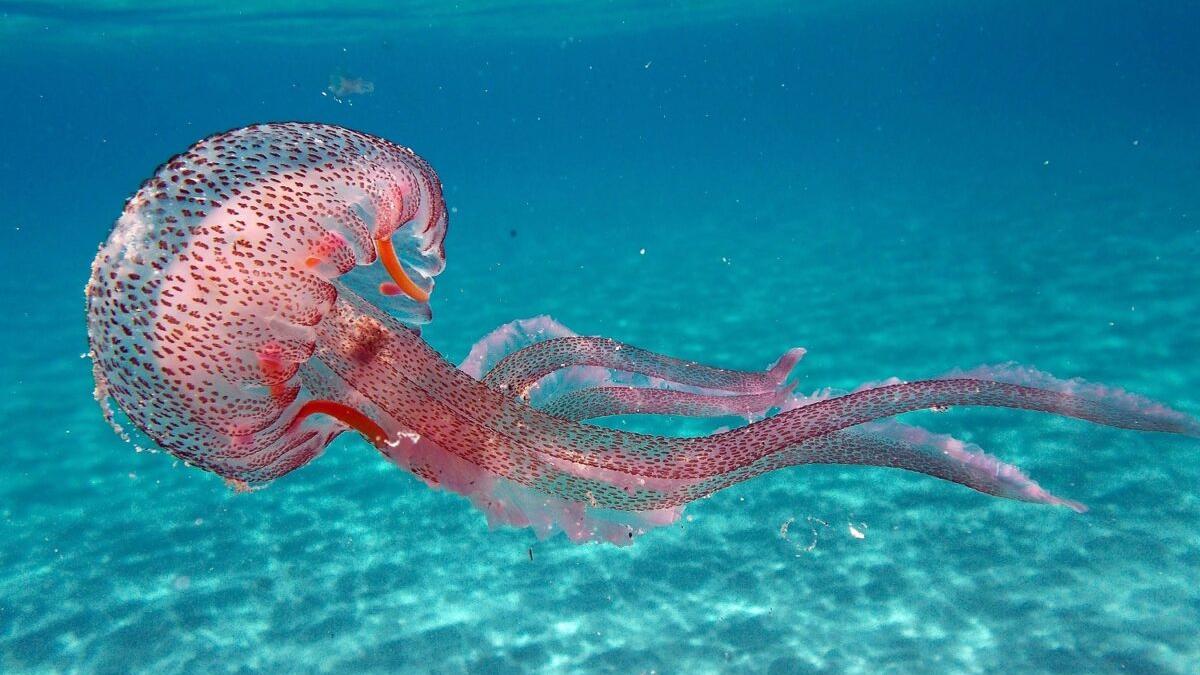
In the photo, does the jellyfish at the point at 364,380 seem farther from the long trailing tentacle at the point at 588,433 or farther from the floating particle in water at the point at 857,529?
the floating particle in water at the point at 857,529

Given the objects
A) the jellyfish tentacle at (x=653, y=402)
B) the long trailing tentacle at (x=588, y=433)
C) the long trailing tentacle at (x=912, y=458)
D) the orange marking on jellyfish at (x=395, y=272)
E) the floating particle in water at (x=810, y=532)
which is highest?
the floating particle in water at (x=810, y=532)

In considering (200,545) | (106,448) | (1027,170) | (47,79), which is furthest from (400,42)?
(200,545)

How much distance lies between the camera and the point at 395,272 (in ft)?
9.56

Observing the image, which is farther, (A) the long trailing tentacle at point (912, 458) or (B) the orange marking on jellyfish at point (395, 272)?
(A) the long trailing tentacle at point (912, 458)

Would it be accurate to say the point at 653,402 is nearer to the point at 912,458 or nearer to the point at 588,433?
the point at 588,433

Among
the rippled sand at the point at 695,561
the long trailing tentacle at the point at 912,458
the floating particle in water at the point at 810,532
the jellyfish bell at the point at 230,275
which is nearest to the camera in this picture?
the jellyfish bell at the point at 230,275

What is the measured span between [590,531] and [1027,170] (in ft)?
97.8

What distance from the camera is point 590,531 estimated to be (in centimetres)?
307

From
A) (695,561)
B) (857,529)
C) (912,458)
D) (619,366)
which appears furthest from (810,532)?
(912,458)

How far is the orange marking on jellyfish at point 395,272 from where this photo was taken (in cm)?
279

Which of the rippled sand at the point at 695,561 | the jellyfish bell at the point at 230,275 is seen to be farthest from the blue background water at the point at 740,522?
the jellyfish bell at the point at 230,275

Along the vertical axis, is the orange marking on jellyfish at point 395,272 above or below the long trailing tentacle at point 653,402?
below

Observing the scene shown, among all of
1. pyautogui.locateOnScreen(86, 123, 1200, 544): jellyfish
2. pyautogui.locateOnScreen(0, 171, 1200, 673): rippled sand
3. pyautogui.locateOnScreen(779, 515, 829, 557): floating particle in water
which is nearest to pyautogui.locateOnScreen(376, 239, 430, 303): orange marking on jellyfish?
pyautogui.locateOnScreen(86, 123, 1200, 544): jellyfish

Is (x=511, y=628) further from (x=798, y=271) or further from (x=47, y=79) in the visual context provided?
(x=47, y=79)
